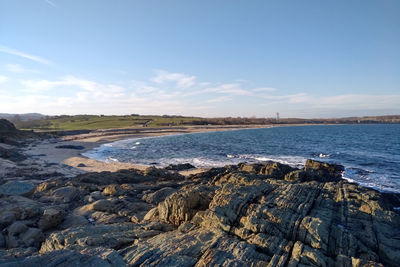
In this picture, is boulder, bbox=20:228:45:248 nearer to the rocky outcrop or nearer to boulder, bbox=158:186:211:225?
the rocky outcrop

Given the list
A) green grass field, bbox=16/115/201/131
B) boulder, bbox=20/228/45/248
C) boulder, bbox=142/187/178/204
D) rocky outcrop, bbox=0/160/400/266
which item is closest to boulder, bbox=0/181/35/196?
rocky outcrop, bbox=0/160/400/266

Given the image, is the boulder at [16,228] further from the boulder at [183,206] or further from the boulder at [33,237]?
the boulder at [183,206]

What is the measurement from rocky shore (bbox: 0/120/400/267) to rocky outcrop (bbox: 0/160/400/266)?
0.03 metres

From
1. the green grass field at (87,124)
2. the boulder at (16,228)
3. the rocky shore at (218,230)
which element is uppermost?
the green grass field at (87,124)

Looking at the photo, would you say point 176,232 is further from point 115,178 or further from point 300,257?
point 115,178

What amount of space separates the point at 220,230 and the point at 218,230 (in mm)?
74

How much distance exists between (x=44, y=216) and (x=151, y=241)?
6.90 meters

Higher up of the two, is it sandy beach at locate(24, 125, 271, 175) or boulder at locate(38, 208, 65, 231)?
boulder at locate(38, 208, 65, 231)

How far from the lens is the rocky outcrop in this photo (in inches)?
254

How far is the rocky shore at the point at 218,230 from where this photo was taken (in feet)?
21.1

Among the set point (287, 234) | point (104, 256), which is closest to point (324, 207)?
point (287, 234)

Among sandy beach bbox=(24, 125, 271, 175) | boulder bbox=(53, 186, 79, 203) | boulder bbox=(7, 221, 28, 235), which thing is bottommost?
sandy beach bbox=(24, 125, 271, 175)

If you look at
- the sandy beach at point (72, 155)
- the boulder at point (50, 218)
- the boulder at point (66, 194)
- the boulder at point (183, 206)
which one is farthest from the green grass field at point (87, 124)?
the boulder at point (183, 206)

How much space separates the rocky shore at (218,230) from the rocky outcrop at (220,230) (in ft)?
0.11
